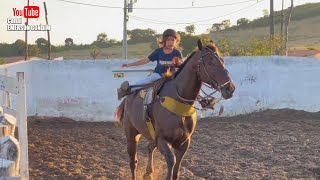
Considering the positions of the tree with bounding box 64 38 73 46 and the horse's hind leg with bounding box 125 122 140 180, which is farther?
the tree with bounding box 64 38 73 46

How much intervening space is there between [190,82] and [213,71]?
0.50m

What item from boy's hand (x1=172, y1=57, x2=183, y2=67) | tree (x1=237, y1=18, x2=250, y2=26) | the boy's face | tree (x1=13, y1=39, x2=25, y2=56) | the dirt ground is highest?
tree (x1=237, y1=18, x2=250, y2=26)

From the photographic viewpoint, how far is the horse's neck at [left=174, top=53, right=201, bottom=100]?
22.1 ft

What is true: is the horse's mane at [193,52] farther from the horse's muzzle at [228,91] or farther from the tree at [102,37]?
the tree at [102,37]

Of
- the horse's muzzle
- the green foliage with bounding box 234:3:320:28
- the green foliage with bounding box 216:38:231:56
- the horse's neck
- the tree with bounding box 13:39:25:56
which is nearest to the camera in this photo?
the horse's muzzle

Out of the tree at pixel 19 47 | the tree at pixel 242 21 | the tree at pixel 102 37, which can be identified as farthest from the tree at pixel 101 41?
the tree at pixel 242 21

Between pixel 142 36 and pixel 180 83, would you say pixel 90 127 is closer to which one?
pixel 180 83

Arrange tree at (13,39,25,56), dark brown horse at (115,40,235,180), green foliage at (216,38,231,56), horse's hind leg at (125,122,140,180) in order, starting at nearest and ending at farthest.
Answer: dark brown horse at (115,40,235,180), horse's hind leg at (125,122,140,180), green foliage at (216,38,231,56), tree at (13,39,25,56)

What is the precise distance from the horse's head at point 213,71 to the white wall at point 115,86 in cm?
1175

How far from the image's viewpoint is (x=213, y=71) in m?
6.36

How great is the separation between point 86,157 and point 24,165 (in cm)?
460

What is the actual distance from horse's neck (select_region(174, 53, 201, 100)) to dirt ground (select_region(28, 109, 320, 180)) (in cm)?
198

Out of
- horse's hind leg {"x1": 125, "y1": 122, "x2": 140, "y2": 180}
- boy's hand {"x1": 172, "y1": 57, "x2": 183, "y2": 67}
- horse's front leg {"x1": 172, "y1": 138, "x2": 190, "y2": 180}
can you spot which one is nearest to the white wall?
horse's hind leg {"x1": 125, "y1": 122, "x2": 140, "y2": 180}

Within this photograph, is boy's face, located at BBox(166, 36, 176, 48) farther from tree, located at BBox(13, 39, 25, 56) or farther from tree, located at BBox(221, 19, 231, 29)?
tree, located at BBox(221, 19, 231, 29)
